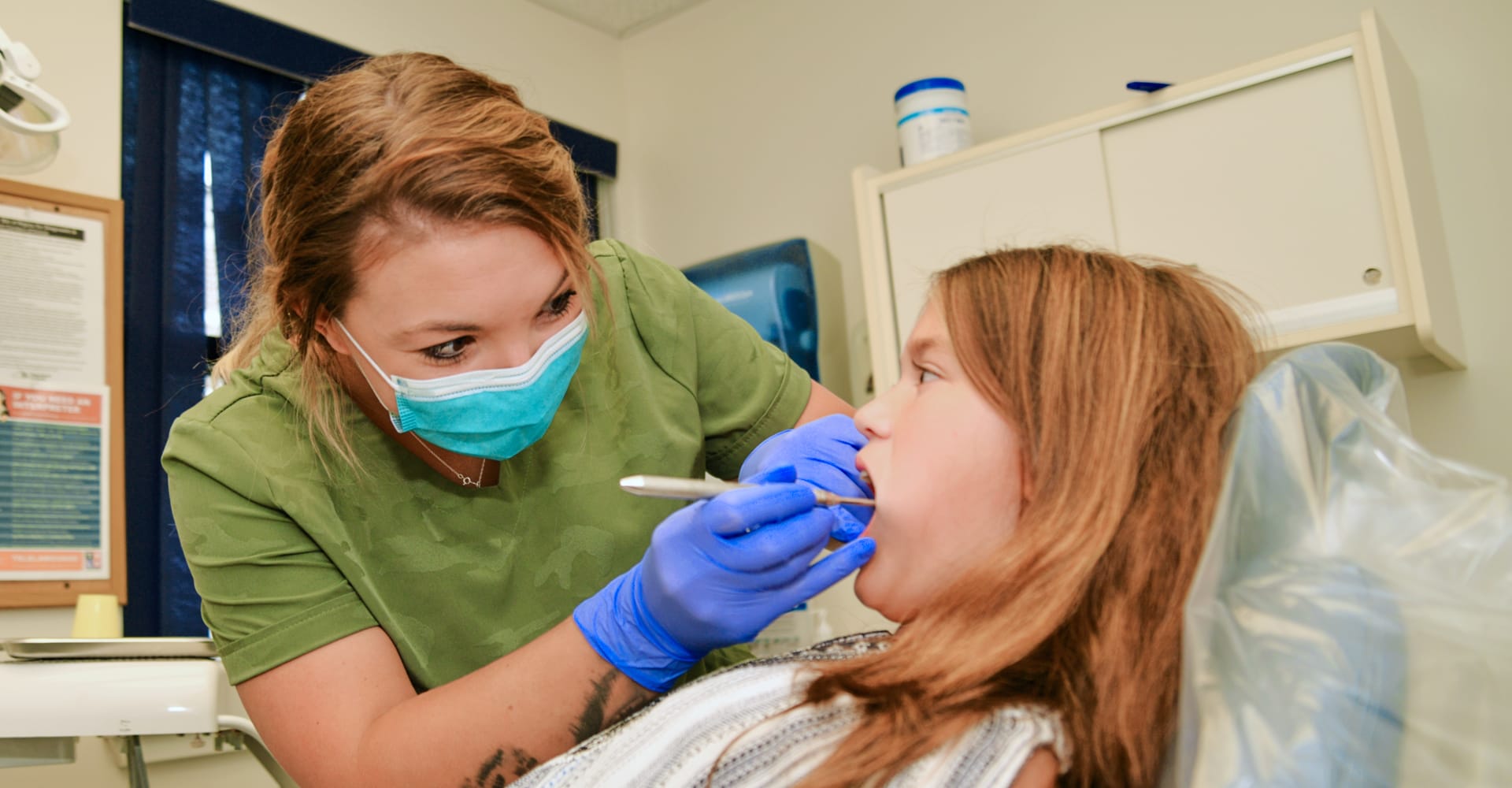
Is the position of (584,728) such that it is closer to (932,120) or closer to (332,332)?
(332,332)

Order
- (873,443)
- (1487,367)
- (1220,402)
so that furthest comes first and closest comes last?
(1487,367) → (873,443) → (1220,402)

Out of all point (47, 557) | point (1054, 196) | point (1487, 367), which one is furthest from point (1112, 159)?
point (47, 557)

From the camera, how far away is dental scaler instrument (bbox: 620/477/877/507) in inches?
29.9

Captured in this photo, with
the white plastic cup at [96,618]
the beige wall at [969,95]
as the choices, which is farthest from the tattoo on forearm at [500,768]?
the beige wall at [969,95]

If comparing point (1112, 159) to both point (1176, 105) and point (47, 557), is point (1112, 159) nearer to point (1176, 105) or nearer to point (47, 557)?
point (1176, 105)

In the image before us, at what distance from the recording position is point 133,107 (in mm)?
2426

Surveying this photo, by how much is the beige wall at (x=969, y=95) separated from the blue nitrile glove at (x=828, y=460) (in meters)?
1.52

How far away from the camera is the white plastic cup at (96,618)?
1.82m

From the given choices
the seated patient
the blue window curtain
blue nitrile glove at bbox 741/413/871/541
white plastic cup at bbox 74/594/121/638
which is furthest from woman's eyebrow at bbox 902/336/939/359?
the blue window curtain

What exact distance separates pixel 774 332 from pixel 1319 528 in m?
2.07

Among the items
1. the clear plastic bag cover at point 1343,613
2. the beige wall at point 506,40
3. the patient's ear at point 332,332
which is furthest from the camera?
the beige wall at point 506,40

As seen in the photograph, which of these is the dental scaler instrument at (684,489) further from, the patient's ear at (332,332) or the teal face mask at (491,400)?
the patient's ear at (332,332)

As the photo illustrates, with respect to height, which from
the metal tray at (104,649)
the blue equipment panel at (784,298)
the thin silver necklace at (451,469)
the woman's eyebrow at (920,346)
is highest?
the blue equipment panel at (784,298)

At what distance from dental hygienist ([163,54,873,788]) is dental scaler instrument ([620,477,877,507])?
0.01 m
